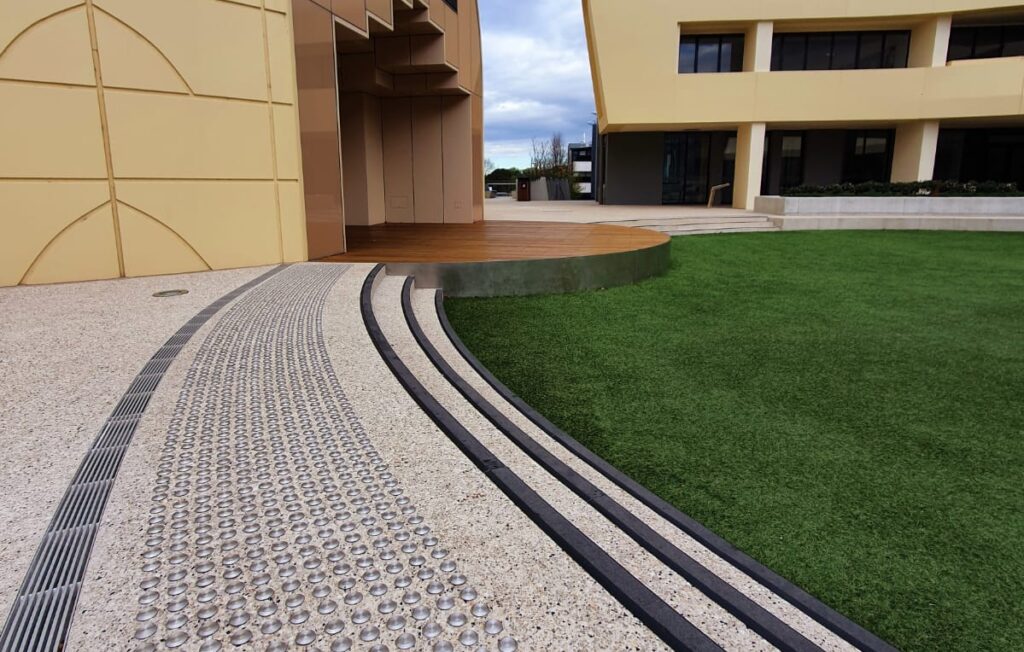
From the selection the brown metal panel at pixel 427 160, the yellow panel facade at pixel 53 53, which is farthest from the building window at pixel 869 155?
the yellow panel facade at pixel 53 53

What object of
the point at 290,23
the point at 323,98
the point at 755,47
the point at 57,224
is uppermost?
the point at 755,47

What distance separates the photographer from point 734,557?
2344mm

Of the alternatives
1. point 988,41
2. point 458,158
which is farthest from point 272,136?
point 988,41

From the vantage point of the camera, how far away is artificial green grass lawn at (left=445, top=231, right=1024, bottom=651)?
2531mm

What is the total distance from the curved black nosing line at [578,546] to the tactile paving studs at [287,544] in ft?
1.18

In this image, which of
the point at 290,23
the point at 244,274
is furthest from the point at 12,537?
the point at 290,23

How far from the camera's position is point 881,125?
23.4 meters

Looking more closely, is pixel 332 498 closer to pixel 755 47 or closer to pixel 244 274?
pixel 244 274

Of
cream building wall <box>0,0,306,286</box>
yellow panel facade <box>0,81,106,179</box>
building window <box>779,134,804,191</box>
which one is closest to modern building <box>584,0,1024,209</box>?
building window <box>779,134,804,191</box>

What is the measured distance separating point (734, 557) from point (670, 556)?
0.42 m

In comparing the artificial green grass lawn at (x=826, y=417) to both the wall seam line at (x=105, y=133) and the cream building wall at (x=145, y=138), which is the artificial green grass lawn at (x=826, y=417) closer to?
the cream building wall at (x=145, y=138)

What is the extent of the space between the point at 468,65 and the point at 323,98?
6262 millimetres

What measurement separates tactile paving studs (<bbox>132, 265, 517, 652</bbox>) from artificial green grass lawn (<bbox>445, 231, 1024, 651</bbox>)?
58.3 inches

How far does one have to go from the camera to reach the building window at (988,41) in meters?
22.9
